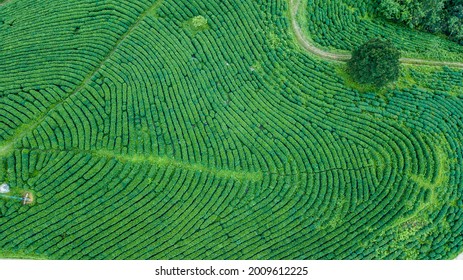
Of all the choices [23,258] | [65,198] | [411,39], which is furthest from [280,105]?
[23,258]

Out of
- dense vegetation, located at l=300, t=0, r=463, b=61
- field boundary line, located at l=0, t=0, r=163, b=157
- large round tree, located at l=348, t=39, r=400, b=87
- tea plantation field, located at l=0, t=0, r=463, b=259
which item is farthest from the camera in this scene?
dense vegetation, located at l=300, t=0, r=463, b=61

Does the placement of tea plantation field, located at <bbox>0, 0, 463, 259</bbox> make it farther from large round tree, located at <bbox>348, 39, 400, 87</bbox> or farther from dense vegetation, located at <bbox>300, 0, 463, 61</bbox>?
large round tree, located at <bbox>348, 39, 400, 87</bbox>

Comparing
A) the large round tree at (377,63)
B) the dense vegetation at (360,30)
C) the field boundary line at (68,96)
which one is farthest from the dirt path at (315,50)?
the field boundary line at (68,96)

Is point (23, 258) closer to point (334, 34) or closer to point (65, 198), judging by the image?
point (65, 198)

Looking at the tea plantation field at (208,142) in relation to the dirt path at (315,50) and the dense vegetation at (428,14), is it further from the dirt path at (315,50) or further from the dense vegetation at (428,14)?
the dense vegetation at (428,14)

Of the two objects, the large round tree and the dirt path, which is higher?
the dirt path

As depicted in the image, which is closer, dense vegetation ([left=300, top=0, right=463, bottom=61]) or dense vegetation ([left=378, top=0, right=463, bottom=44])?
dense vegetation ([left=300, top=0, right=463, bottom=61])

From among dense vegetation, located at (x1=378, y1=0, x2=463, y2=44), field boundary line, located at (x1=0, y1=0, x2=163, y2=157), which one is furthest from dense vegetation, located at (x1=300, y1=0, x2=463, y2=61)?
field boundary line, located at (x1=0, y1=0, x2=163, y2=157)

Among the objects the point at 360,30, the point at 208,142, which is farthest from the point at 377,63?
the point at 208,142
